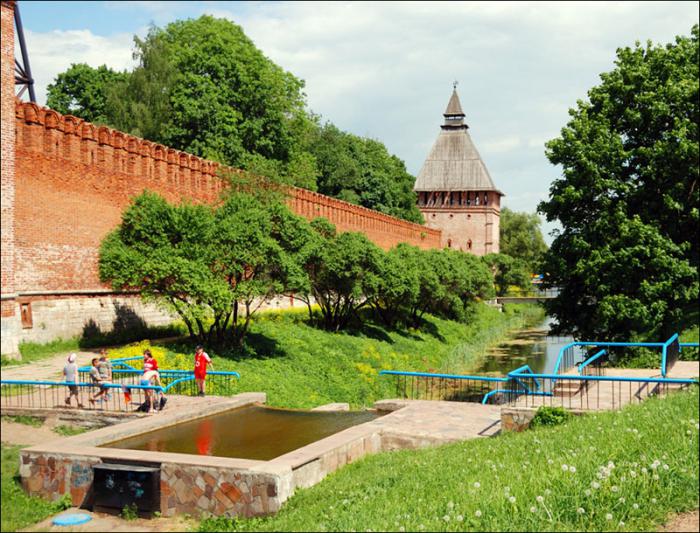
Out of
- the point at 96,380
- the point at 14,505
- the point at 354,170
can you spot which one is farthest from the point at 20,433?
the point at 354,170

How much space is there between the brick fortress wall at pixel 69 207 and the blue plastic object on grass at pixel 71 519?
7454mm

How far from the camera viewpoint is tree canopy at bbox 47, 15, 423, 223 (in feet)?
96.0

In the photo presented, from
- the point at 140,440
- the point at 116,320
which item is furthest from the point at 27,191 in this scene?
the point at 140,440

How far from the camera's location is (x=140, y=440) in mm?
8812

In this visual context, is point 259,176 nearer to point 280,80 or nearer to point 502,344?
point 280,80

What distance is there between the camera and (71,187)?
16.7 m

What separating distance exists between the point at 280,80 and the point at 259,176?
1094 cm

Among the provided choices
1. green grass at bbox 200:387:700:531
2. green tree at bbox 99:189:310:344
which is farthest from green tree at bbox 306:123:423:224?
green grass at bbox 200:387:700:531

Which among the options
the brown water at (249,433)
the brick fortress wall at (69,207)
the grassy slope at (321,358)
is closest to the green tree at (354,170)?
the grassy slope at (321,358)

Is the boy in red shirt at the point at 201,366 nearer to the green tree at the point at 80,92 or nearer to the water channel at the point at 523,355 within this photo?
the water channel at the point at 523,355

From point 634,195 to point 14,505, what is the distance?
11.7m

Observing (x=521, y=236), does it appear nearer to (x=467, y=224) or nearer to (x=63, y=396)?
(x=467, y=224)

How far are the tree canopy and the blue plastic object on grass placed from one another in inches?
772

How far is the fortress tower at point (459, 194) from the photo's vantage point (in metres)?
55.4
